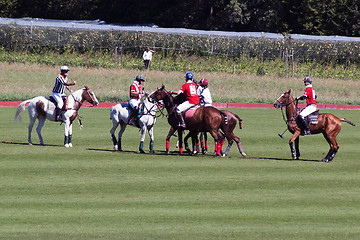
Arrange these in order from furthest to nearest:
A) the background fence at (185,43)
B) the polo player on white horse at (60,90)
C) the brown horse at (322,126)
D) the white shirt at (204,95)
→ the background fence at (185,43)
the white shirt at (204,95)
the polo player on white horse at (60,90)
the brown horse at (322,126)

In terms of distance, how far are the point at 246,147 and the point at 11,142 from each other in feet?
23.6

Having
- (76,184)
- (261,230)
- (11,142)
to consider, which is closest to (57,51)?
(11,142)

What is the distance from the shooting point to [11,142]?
69.3 ft

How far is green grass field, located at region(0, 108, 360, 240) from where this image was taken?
12234 millimetres

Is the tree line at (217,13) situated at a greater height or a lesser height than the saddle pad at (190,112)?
greater

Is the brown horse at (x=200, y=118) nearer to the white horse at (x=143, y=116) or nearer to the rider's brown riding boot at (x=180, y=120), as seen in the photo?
the rider's brown riding boot at (x=180, y=120)

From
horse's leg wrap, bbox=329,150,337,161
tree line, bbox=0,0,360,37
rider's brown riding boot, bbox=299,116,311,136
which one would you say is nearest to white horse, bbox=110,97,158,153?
rider's brown riding boot, bbox=299,116,311,136

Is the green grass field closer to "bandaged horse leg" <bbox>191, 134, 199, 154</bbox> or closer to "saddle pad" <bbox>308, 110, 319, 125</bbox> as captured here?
"bandaged horse leg" <bbox>191, 134, 199, 154</bbox>

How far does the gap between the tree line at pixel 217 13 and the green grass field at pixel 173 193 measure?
38877mm

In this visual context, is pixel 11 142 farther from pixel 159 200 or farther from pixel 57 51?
pixel 57 51

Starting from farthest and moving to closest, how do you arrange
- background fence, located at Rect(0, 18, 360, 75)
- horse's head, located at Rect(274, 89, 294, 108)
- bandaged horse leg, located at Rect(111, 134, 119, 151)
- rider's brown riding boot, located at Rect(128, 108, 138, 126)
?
1. background fence, located at Rect(0, 18, 360, 75)
2. bandaged horse leg, located at Rect(111, 134, 119, 151)
3. rider's brown riding boot, located at Rect(128, 108, 138, 126)
4. horse's head, located at Rect(274, 89, 294, 108)

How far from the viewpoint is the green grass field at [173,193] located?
40.1 feet

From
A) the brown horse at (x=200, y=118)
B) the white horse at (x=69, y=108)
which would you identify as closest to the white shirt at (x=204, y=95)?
the brown horse at (x=200, y=118)

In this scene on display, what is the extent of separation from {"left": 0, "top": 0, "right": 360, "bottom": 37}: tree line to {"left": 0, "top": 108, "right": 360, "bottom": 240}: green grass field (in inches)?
1531
